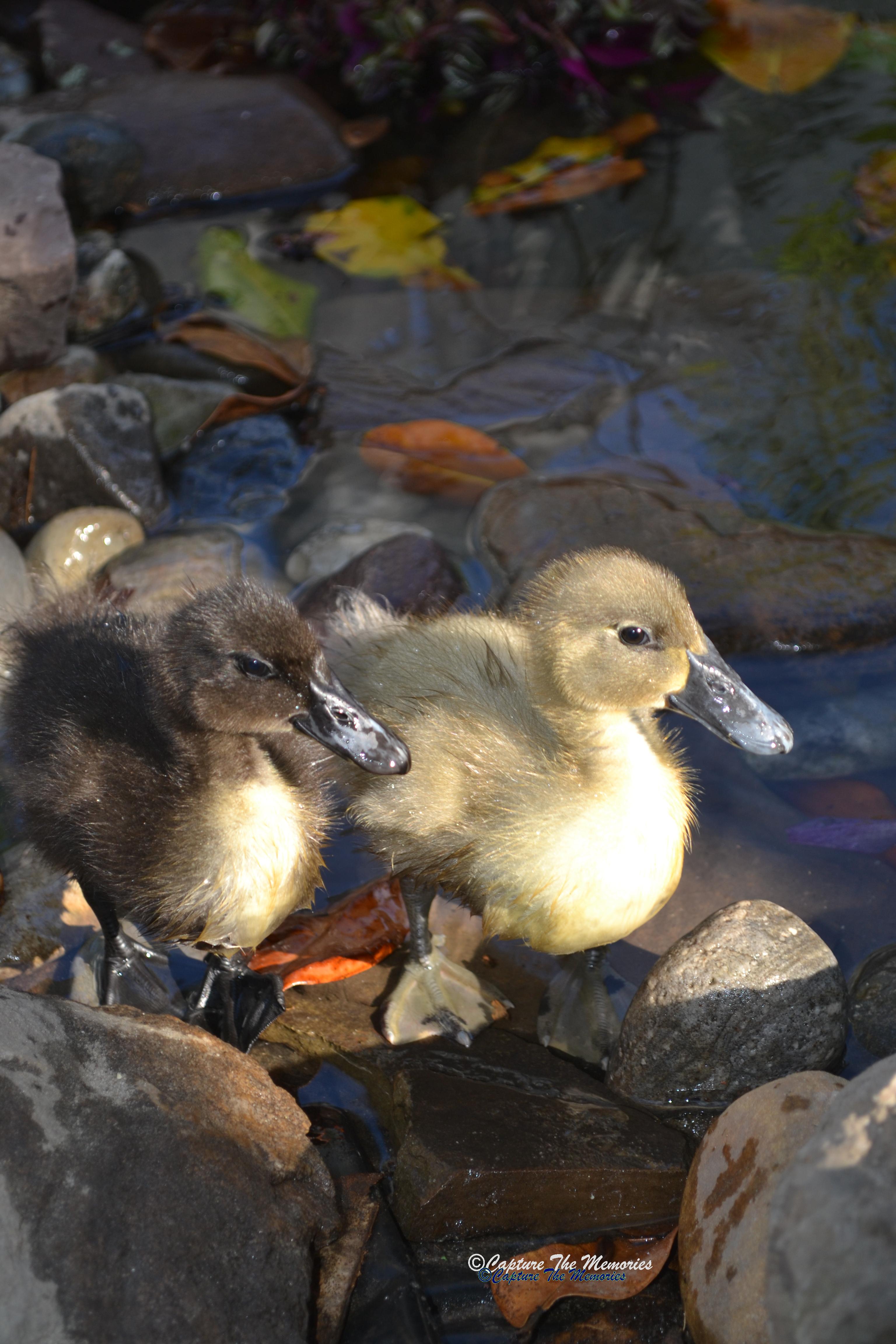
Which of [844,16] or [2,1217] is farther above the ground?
[844,16]

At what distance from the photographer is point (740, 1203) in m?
2.42

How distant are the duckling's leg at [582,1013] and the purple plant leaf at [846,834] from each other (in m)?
0.75

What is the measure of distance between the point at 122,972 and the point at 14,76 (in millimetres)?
6271

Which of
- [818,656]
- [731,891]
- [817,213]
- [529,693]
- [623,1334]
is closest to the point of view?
[623,1334]

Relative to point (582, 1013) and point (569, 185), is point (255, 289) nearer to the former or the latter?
point (569, 185)

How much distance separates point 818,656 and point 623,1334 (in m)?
2.28

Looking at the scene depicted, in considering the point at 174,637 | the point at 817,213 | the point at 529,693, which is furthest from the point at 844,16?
the point at 174,637

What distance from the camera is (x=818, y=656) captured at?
4.06m

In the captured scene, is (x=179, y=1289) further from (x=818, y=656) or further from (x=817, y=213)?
(x=817, y=213)

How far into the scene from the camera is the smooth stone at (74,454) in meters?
4.71

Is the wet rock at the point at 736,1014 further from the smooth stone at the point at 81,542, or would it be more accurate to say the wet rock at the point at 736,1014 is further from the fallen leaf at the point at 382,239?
the fallen leaf at the point at 382,239

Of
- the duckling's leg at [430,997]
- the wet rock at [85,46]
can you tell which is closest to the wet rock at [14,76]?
the wet rock at [85,46]

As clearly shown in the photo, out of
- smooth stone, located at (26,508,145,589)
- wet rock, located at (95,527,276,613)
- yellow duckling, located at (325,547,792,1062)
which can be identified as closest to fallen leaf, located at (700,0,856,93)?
wet rock, located at (95,527,276,613)

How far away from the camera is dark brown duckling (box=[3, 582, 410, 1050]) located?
9.90 ft
